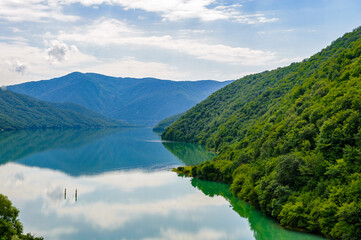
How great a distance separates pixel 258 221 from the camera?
50.9 m

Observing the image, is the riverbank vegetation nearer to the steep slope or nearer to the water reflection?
the water reflection

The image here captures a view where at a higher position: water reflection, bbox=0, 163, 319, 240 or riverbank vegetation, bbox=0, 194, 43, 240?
riverbank vegetation, bbox=0, 194, 43, 240

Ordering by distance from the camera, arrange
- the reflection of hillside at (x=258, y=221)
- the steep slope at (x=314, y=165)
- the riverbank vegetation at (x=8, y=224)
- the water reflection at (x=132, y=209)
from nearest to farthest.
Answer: the riverbank vegetation at (x=8, y=224), the steep slope at (x=314, y=165), the reflection of hillside at (x=258, y=221), the water reflection at (x=132, y=209)

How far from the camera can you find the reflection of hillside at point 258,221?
43.5m

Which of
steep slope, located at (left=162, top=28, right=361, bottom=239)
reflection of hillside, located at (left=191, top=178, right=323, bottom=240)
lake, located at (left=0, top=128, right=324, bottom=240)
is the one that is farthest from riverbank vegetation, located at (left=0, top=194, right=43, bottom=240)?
steep slope, located at (left=162, top=28, right=361, bottom=239)

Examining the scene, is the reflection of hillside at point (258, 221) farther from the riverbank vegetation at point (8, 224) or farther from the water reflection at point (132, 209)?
the riverbank vegetation at point (8, 224)

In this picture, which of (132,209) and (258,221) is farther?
(132,209)

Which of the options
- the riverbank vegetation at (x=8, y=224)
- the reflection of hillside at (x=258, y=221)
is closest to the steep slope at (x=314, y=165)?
the reflection of hillside at (x=258, y=221)

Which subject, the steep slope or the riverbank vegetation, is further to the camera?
the steep slope

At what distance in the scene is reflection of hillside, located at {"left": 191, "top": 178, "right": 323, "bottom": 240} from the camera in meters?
43.5

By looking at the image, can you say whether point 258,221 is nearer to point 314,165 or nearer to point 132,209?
point 314,165

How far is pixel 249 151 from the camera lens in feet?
253

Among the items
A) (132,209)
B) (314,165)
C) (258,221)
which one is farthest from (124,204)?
(314,165)

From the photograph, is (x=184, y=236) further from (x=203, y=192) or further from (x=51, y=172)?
(x=51, y=172)
